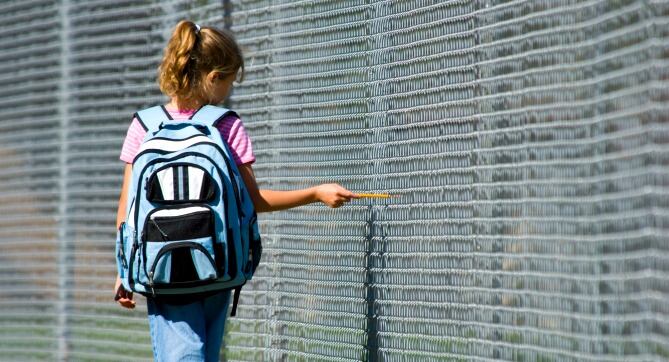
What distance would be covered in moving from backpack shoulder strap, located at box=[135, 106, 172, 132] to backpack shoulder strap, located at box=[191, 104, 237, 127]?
5.0 inches

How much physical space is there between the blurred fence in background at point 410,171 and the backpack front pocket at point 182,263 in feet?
2.92

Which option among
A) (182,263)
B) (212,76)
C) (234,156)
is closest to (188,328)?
(182,263)

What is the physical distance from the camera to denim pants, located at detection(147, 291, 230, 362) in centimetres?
423

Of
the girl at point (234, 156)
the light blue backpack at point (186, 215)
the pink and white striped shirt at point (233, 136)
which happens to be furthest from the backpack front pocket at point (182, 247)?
the pink and white striped shirt at point (233, 136)

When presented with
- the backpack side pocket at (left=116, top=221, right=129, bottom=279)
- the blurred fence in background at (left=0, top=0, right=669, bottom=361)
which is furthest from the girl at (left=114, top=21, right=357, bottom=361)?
the blurred fence in background at (left=0, top=0, right=669, bottom=361)

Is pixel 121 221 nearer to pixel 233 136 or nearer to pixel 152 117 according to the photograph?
pixel 152 117

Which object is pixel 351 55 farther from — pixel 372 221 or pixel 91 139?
pixel 91 139

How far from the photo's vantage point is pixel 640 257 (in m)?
3.20

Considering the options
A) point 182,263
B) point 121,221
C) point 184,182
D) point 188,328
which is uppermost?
point 184,182

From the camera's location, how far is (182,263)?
4.04 meters

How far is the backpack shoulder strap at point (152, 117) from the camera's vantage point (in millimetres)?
4383

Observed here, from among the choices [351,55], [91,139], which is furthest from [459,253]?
[91,139]

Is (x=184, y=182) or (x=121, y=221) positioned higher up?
(x=184, y=182)

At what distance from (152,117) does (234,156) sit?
13.7 inches
